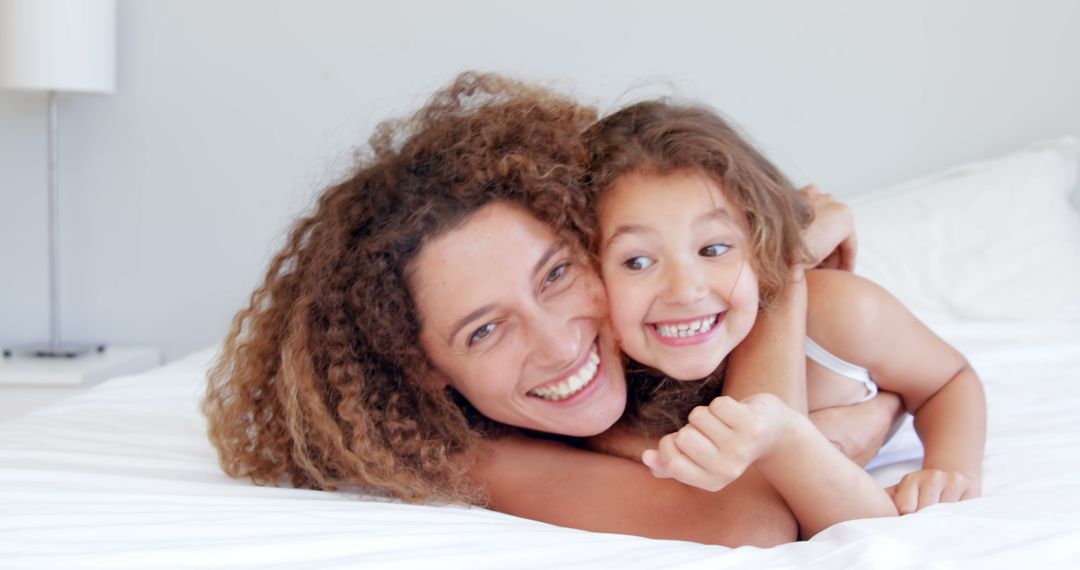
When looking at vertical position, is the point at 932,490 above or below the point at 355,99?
above

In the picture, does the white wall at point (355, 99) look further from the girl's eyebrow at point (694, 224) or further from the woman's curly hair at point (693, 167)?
the girl's eyebrow at point (694, 224)

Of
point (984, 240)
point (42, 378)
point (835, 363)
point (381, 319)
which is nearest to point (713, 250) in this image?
point (835, 363)

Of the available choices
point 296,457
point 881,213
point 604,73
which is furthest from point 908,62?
point 296,457

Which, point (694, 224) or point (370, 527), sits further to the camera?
point (694, 224)

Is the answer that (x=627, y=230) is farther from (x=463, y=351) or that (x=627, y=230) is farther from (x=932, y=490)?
(x=932, y=490)

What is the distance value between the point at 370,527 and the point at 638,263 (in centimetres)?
45

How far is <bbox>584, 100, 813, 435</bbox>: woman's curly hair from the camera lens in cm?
133

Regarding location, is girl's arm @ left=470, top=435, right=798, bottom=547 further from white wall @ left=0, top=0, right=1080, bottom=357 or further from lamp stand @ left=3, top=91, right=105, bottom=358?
lamp stand @ left=3, top=91, right=105, bottom=358

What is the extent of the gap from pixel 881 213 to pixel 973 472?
1526 millimetres

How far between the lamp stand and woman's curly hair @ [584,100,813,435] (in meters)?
2.10

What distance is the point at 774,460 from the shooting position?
1118mm

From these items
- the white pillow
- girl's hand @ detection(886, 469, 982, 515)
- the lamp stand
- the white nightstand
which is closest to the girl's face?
girl's hand @ detection(886, 469, 982, 515)

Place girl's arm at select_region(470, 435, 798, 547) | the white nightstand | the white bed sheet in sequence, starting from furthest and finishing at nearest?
1. the white nightstand
2. girl's arm at select_region(470, 435, 798, 547)
3. the white bed sheet

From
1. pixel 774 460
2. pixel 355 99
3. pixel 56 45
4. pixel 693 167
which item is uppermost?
pixel 693 167
